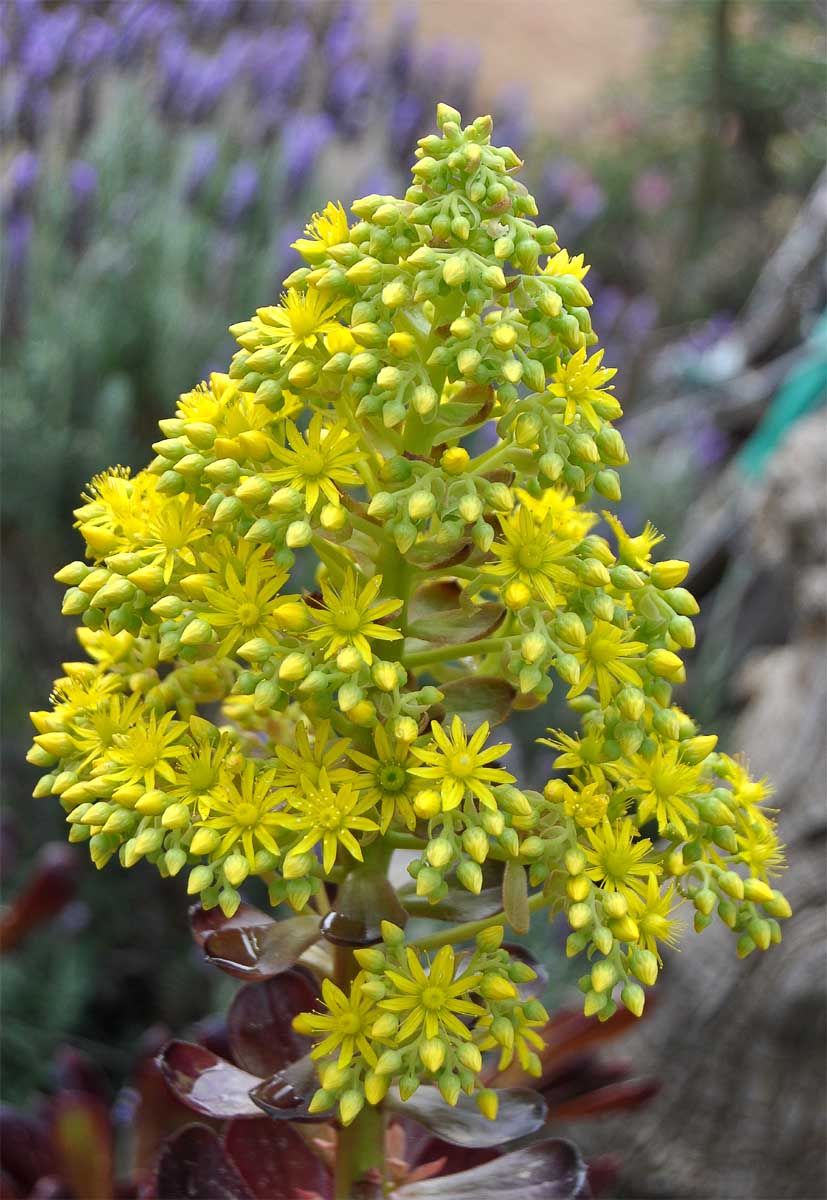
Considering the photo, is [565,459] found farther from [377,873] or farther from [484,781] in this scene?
[377,873]

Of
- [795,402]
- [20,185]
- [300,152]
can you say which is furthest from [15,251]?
[795,402]

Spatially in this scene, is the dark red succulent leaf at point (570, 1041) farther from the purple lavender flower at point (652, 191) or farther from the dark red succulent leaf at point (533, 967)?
the purple lavender flower at point (652, 191)

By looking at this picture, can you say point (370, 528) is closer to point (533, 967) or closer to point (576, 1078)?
point (533, 967)

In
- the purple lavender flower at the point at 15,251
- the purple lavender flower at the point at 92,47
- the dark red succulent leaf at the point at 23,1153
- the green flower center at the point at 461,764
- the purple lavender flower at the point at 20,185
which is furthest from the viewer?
the purple lavender flower at the point at 92,47

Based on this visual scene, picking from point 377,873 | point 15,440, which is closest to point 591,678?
point 377,873

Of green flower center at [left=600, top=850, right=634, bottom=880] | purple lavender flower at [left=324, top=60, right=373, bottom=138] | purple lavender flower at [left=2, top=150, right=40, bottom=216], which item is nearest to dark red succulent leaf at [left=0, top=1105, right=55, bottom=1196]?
green flower center at [left=600, top=850, right=634, bottom=880]

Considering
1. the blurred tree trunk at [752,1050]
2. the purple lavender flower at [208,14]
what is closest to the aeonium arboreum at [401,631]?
the blurred tree trunk at [752,1050]
